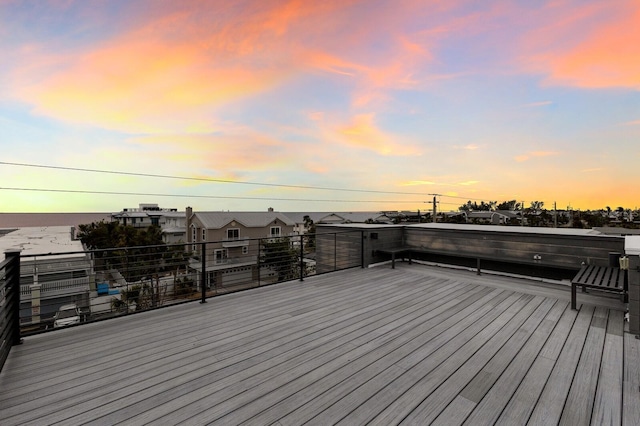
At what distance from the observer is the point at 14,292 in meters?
2.38

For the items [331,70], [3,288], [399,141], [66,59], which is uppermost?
[331,70]

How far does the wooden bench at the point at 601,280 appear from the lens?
304 cm

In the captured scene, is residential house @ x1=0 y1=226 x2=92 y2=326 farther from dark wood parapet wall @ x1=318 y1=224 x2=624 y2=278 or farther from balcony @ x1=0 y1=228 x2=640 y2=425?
dark wood parapet wall @ x1=318 y1=224 x2=624 y2=278

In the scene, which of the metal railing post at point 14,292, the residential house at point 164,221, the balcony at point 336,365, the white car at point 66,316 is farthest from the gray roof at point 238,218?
the metal railing post at point 14,292

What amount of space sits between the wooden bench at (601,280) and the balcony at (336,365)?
29cm

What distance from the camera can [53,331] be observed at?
8.52ft

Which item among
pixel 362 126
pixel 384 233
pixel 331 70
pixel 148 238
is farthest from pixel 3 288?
pixel 148 238

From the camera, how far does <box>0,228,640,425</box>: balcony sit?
155 centimetres

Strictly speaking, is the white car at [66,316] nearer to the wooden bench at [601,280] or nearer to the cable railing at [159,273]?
the cable railing at [159,273]

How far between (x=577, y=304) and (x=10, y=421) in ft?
18.0

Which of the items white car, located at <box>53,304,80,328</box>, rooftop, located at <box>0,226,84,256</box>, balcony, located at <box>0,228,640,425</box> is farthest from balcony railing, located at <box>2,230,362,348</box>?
rooftop, located at <box>0,226,84,256</box>

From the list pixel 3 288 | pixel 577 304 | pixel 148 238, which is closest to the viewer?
pixel 3 288

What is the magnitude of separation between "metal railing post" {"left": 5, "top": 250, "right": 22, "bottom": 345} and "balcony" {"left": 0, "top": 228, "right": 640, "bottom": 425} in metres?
0.12

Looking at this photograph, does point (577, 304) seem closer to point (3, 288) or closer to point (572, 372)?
point (572, 372)
